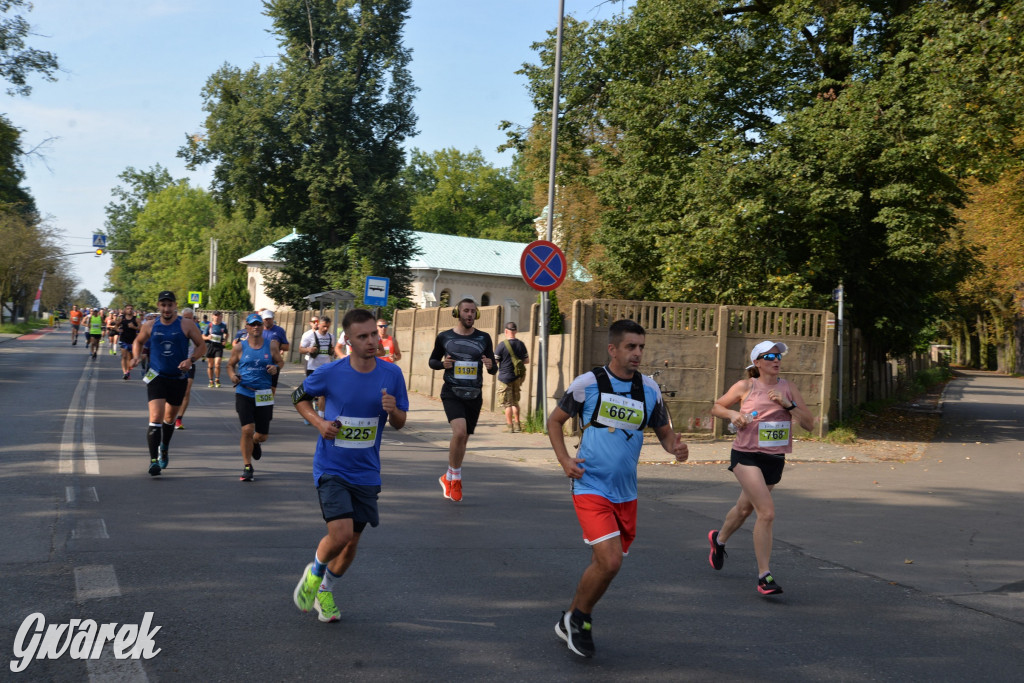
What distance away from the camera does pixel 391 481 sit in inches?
419

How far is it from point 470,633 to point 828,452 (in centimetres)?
1122

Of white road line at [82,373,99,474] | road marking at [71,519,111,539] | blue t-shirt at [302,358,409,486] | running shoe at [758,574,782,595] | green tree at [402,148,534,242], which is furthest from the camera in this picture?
green tree at [402,148,534,242]

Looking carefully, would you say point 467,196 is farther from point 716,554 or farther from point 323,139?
point 716,554

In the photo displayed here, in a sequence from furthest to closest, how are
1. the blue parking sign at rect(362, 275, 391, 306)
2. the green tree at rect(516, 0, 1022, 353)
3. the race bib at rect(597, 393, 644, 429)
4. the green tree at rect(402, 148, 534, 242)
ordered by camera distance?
the green tree at rect(402, 148, 534, 242)
the blue parking sign at rect(362, 275, 391, 306)
the green tree at rect(516, 0, 1022, 353)
the race bib at rect(597, 393, 644, 429)

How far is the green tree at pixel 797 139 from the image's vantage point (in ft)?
56.2

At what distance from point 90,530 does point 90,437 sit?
631cm

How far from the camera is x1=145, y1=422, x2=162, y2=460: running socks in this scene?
10086 mm

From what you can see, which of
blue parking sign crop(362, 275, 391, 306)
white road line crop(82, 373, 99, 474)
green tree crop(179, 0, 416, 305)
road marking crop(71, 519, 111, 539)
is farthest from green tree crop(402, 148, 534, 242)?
road marking crop(71, 519, 111, 539)

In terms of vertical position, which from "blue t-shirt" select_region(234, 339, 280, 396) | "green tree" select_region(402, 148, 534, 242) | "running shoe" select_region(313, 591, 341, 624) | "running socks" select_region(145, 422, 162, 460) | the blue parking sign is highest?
"green tree" select_region(402, 148, 534, 242)

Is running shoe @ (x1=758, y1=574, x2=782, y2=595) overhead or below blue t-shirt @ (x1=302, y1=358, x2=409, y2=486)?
below

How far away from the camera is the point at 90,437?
13.0 meters

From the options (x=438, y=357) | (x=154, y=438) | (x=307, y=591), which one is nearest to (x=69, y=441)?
(x=154, y=438)

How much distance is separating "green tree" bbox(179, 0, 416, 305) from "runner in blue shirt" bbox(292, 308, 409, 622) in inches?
1572

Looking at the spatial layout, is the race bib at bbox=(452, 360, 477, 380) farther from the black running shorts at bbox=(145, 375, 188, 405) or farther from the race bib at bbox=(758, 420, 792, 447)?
the race bib at bbox=(758, 420, 792, 447)
